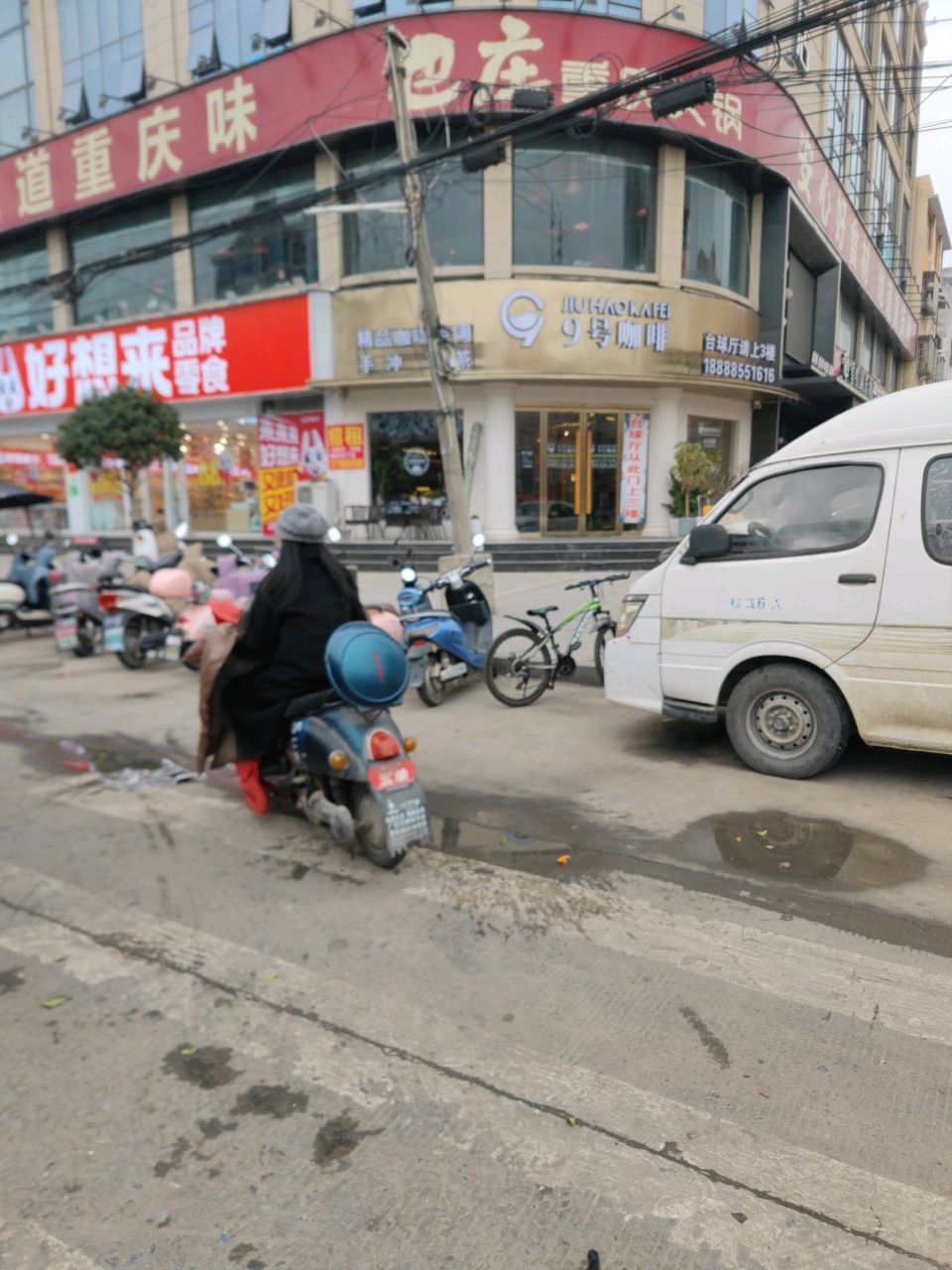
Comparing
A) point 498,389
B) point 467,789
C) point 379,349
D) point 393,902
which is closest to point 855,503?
point 467,789

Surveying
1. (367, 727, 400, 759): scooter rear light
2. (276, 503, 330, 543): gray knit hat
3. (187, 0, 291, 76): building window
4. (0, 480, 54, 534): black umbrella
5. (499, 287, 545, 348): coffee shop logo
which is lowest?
(367, 727, 400, 759): scooter rear light

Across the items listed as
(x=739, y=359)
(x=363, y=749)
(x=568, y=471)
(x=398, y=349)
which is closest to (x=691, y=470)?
(x=568, y=471)

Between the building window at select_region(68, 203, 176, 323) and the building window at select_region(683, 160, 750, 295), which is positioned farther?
the building window at select_region(68, 203, 176, 323)

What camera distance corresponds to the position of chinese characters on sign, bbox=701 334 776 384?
18.8 meters

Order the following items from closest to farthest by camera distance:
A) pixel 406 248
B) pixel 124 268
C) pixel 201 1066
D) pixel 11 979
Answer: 1. pixel 201 1066
2. pixel 11 979
3. pixel 406 248
4. pixel 124 268

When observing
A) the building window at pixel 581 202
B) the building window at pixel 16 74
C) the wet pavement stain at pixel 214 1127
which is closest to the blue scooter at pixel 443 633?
the wet pavement stain at pixel 214 1127

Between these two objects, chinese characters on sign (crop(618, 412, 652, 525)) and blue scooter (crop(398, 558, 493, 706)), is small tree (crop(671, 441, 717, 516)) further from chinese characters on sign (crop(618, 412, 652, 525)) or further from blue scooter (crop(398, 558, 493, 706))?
blue scooter (crop(398, 558, 493, 706))

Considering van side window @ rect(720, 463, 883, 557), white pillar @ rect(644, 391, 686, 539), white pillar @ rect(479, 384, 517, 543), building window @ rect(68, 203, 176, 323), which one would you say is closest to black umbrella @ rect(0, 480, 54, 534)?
white pillar @ rect(479, 384, 517, 543)

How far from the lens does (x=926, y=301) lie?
46.8m

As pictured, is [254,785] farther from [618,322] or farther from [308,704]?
[618,322]

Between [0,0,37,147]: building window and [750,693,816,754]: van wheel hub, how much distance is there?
28777 millimetres

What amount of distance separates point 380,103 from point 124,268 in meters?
9.71

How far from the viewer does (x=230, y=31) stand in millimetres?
19734

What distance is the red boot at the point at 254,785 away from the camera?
188 inches
